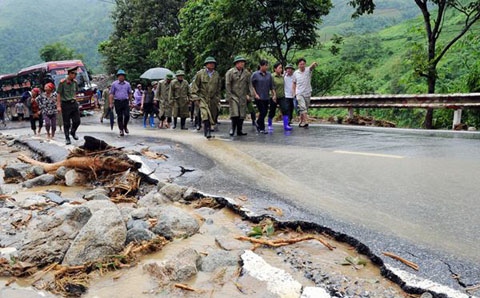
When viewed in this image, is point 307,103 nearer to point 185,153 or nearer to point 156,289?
point 185,153

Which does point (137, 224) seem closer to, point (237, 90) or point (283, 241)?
point (283, 241)

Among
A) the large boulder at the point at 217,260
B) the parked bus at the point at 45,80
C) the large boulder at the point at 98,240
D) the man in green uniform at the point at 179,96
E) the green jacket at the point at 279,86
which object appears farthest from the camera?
the parked bus at the point at 45,80

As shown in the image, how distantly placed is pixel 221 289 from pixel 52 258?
54.3 inches

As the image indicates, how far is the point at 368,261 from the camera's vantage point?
2.81 meters

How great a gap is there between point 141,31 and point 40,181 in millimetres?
28687

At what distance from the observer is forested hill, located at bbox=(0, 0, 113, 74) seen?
102625mm

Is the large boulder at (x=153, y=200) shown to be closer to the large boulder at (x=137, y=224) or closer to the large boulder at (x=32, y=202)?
the large boulder at (x=137, y=224)

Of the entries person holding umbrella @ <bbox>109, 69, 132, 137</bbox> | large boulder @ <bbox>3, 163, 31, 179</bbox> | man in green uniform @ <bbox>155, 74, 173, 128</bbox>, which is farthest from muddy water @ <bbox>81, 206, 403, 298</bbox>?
man in green uniform @ <bbox>155, 74, 173, 128</bbox>

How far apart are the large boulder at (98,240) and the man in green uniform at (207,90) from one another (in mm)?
6105

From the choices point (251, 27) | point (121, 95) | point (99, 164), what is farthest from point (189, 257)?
point (251, 27)

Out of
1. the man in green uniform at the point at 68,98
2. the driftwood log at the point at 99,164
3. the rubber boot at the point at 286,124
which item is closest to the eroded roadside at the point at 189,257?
the driftwood log at the point at 99,164

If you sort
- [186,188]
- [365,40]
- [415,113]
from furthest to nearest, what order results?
[365,40] < [415,113] < [186,188]

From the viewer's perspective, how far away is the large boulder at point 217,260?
2889 mm

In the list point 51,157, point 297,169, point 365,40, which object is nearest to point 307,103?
point 297,169
